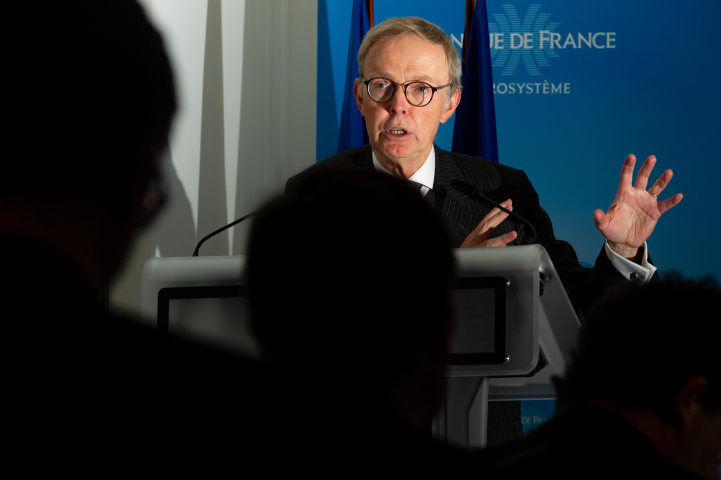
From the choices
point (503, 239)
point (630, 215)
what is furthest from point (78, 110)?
point (630, 215)

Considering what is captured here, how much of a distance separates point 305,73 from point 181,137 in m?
1.22

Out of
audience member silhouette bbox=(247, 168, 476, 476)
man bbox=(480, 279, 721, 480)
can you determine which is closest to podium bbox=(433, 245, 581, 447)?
man bbox=(480, 279, 721, 480)

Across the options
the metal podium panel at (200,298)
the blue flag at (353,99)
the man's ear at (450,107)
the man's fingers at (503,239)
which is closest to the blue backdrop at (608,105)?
the blue flag at (353,99)

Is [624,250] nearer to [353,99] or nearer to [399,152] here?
[399,152]

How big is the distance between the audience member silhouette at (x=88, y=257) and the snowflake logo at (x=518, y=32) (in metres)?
3.52

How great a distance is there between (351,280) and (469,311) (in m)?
0.60

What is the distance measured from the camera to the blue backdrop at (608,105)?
3.61 metres

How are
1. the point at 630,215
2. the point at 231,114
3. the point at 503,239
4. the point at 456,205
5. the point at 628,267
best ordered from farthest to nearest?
the point at 231,114 < the point at 456,205 < the point at 630,215 < the point at 628,267 < the point at 503,239

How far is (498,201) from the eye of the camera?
2227 mm

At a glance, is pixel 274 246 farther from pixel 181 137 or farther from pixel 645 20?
pixel 645 20

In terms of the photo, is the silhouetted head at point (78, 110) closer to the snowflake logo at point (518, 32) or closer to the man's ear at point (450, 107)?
the man's ear at point (450, 107)

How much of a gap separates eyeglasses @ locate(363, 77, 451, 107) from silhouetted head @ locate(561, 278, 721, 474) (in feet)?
5.08

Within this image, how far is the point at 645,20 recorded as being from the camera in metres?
3.66

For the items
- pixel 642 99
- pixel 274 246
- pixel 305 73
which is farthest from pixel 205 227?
pixel 274 246
